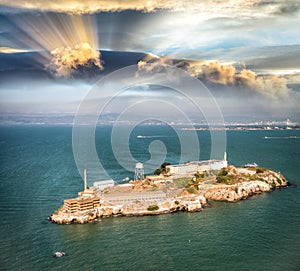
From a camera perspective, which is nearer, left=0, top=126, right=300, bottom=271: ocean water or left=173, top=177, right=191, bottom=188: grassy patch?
left=0, top=126, right=300, bottom=271: ocean water

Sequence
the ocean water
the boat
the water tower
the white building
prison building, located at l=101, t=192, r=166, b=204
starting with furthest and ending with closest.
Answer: the water tower → the white building → prison building, located at l=101, t=192, r=166, b=204 → the boat → the ocean water

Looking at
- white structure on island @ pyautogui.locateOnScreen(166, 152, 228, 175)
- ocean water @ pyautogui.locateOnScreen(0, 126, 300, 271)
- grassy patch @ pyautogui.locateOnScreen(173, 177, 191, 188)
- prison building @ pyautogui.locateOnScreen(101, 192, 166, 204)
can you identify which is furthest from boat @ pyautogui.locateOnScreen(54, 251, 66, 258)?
white structure on island @ pyautogui.locateOnScreen(166, 152, 228, 175)

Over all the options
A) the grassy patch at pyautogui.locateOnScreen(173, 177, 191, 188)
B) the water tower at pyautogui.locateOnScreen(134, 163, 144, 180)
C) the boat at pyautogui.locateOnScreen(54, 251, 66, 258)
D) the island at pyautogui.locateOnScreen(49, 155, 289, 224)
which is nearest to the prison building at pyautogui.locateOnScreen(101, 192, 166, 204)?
the island at pyautogui.locateOnScreen(49, 155, 289, 224)

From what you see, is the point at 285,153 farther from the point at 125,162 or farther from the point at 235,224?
the point at 235,224

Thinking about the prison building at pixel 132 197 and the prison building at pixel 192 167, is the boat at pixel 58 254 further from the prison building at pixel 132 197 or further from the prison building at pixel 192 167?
the prison building at pixel 192 167

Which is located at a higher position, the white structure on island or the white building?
the white structure on island

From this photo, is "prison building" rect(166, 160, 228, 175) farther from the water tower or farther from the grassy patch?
the water tower

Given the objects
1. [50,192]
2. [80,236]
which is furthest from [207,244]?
[50,192]

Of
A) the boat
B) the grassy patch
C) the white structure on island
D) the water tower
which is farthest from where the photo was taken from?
the white structure on island

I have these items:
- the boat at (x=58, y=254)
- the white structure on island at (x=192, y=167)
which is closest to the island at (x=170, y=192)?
the white structure on island at (x=192, y=167)

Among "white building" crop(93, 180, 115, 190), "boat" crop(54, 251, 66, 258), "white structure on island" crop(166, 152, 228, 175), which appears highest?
"white structure on island" crop(166, 152, 228, 175)
